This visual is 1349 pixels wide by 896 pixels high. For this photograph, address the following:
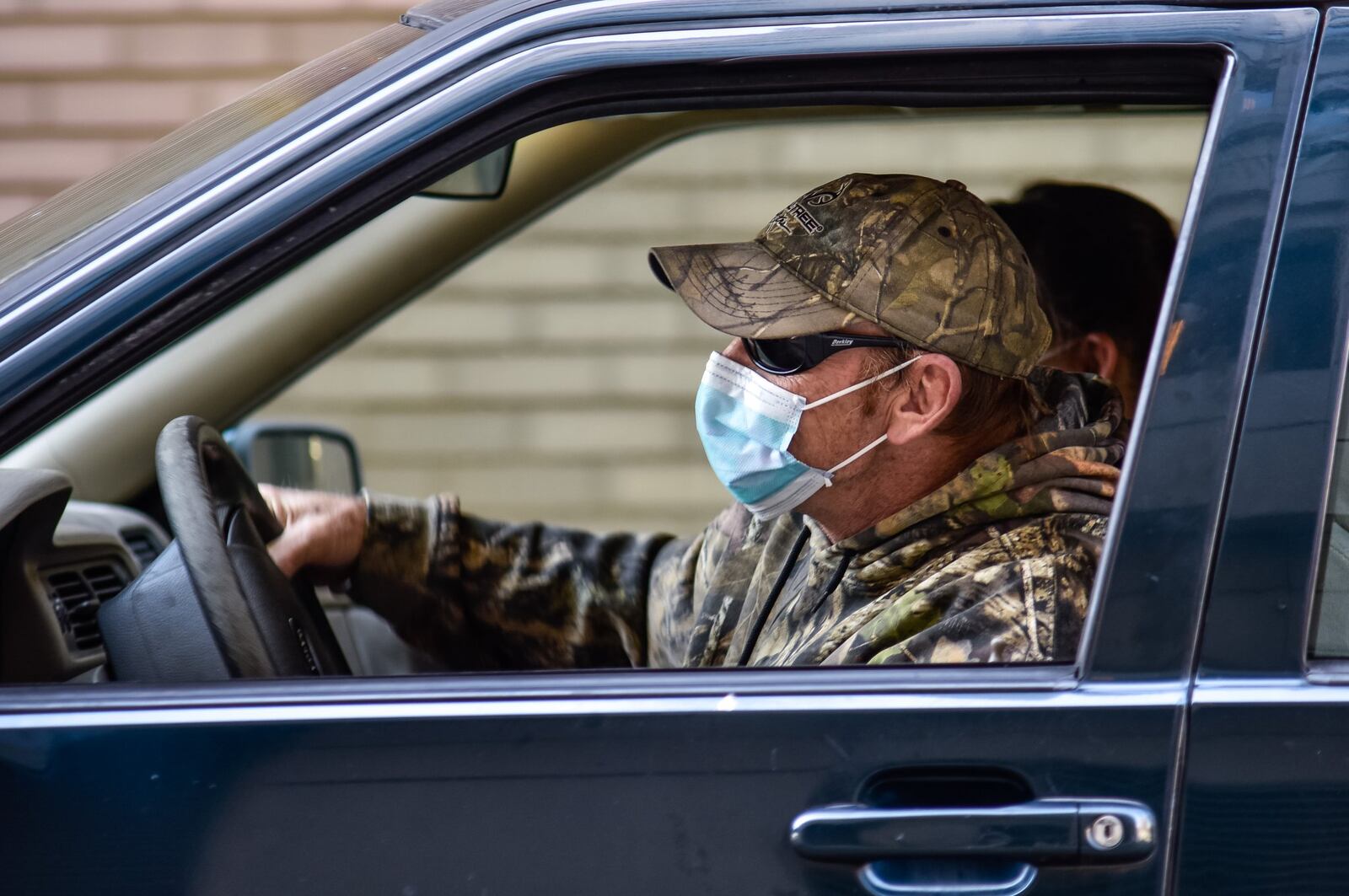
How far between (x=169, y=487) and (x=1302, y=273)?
1.14m

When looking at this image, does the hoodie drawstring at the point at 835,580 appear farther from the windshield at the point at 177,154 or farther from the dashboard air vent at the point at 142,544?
the dashboard air vent at the point at 142,544

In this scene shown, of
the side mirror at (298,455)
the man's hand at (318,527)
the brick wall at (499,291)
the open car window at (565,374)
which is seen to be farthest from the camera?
the open car window at (565,374)

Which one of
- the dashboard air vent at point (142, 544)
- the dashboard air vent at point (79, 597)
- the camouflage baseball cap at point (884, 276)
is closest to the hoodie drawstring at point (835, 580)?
the camouflage baseball cap at point (884, 276)

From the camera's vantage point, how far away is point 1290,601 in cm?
115

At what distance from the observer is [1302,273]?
3.84 feet

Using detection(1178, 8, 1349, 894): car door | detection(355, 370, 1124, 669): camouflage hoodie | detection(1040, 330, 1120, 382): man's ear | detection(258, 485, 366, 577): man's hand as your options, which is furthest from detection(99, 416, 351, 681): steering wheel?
detection(1040, 330, 1120, 382): man's ear

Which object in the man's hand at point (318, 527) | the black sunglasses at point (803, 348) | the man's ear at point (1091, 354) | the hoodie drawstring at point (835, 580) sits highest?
the black sunglasses at point (803, 348)

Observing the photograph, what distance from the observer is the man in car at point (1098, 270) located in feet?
9.05

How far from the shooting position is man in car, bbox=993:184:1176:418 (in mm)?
2760

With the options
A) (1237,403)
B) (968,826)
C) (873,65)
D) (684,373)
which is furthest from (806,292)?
(684,373)

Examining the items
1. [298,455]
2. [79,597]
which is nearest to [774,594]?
[79,597]

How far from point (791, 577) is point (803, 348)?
1.25ft

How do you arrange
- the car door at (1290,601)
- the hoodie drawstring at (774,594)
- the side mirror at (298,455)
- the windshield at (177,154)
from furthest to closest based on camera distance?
the side mirror at (298,455) → the hoodie drawstring at (774,594) → the windshield at (177,154) → the car door at (1290,601)

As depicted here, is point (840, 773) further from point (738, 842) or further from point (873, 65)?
point (873, 65)
